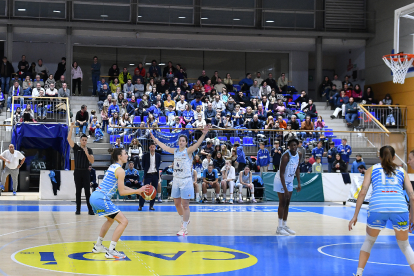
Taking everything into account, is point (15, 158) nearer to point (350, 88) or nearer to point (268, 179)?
point (268, 179)

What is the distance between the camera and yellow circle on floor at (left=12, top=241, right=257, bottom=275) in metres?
7.36

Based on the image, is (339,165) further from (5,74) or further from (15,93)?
(5,74)

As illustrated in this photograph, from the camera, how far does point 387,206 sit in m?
6.56

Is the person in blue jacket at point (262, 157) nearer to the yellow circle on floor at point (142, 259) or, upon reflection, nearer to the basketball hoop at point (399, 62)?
the basketball hoop at point (399, 62)

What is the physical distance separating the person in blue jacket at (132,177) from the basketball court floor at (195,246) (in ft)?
12.6

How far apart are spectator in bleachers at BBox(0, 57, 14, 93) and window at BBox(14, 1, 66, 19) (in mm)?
3348

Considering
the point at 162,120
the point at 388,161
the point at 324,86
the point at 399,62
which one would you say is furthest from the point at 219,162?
the point at 388,161

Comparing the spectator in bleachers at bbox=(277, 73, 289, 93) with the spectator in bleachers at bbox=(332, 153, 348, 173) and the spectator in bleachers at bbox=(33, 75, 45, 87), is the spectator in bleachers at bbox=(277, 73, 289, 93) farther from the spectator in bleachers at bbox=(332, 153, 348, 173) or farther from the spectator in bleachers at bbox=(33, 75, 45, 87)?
the spectator in bleachers at bbox=(33, 75, 45, 87)

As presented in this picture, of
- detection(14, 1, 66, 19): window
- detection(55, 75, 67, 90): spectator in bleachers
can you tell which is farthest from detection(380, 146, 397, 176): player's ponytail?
detection(14, 1, 66, 19): window

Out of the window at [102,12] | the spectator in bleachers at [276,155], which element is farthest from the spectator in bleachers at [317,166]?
the window at [102,12]

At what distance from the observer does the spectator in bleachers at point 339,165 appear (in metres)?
22.2

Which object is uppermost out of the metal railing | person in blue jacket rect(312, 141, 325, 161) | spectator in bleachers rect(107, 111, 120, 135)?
the metal railing

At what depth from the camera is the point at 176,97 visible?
27.3 metres

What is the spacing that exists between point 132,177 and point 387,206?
13.7 m
